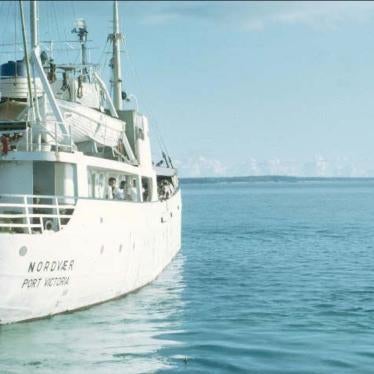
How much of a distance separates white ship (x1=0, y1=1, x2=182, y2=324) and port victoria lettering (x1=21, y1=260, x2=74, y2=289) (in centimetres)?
3

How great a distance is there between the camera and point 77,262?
72.8ft

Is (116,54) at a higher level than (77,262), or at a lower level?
higher

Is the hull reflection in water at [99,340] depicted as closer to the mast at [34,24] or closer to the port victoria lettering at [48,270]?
the port victoria lettering at [48,270]

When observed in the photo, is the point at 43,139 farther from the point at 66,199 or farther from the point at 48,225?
the point at 48,225

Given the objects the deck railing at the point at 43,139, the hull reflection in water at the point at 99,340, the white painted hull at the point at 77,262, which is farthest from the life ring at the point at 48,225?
the hull reflection in water at the point at 99,340

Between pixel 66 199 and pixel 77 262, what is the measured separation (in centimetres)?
290

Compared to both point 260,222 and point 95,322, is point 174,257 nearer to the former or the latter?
point 95,322

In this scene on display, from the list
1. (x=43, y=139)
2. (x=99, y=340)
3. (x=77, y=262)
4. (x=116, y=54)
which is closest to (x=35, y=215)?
(x=77, y=262)

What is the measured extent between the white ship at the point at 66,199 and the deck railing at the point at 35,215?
1.4 inches

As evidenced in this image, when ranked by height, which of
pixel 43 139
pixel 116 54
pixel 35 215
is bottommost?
pixel 35 215

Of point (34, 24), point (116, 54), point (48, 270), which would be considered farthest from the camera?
point (116, 54)

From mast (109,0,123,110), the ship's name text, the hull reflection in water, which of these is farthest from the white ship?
mast (109,0,123,110)

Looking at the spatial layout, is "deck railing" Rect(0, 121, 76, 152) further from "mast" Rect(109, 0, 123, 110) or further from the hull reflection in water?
"mast" Rect(109, 0, 123, 110)

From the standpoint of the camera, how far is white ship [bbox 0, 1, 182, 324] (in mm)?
20844
